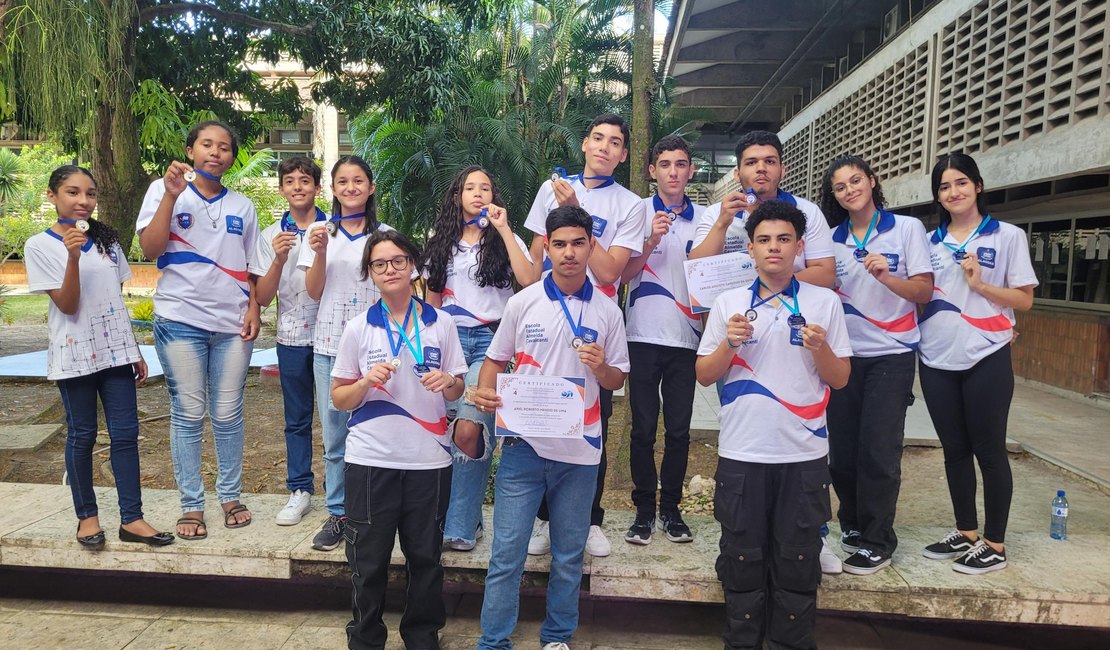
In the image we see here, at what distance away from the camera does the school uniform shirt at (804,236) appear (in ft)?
11.0

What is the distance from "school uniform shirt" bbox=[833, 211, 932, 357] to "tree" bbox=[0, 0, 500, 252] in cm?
443

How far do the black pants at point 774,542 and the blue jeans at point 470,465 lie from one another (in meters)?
1.06

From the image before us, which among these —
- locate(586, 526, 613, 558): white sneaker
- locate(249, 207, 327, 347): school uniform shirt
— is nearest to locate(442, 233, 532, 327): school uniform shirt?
locate(249, 207, 327, 347): school uniform shirt

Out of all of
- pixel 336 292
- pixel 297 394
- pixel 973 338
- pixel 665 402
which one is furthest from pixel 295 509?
pixel 973 338

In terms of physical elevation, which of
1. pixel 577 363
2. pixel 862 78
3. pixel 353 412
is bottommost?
pixel 353 412

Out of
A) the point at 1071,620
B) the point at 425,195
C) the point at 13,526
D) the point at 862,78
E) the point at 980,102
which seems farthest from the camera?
the point at 425,195

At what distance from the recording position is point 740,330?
2873mm

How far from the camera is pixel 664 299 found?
364cm

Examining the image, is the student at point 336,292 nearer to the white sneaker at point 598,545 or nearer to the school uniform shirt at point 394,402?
the school uniform shirt at point 394,402

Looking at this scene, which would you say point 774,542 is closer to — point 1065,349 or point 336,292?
point 336,292

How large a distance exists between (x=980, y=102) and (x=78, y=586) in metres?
8.65

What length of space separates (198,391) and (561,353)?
1.88 meters

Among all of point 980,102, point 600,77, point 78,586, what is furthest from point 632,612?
point 600,77

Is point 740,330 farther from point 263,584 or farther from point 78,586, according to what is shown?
point 78,586
